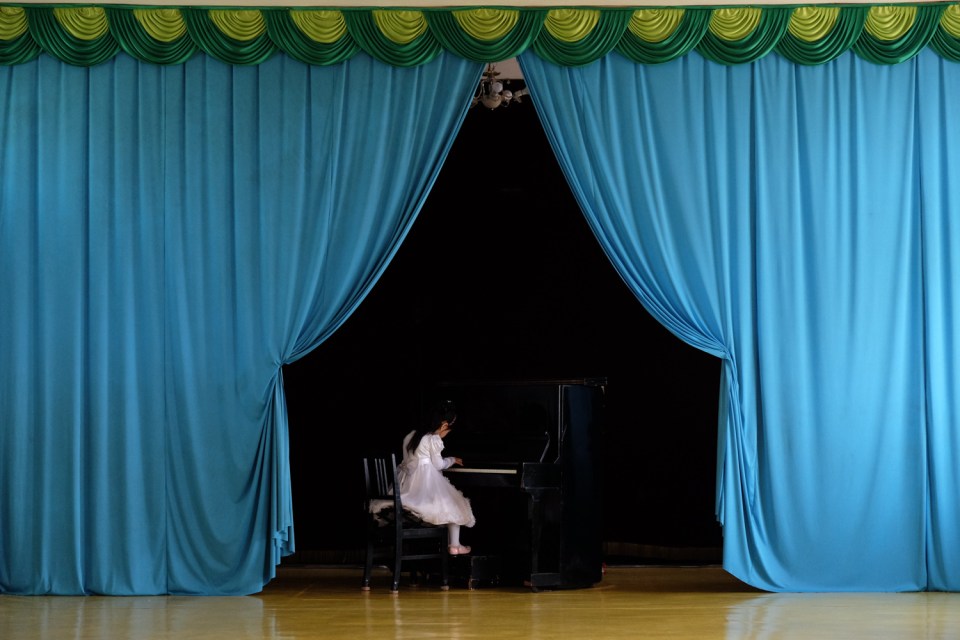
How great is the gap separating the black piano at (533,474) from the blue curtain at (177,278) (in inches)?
40.6

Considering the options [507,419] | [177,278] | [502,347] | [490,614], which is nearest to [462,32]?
[177,278]

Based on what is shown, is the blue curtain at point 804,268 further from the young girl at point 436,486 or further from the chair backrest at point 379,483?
the chair backrest at point 379,483

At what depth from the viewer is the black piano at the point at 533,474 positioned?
A: 21.4 ft

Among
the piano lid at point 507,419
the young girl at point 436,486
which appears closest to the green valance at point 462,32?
the piano lid at point 507,419

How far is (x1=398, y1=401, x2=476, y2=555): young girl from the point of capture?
664cm

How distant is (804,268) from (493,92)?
2194mm

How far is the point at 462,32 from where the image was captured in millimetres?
6547

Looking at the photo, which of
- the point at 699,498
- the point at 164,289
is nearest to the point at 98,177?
the point at 164,289

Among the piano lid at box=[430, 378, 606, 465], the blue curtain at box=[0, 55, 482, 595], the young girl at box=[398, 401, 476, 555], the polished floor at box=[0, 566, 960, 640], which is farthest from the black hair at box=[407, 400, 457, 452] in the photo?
the polished floor at box=[0, 566, 960, 640]

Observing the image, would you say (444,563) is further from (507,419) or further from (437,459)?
(507,419)

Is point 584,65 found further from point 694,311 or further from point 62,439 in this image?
point 62,439

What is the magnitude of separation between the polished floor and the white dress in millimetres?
410

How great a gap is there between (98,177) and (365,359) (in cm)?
231

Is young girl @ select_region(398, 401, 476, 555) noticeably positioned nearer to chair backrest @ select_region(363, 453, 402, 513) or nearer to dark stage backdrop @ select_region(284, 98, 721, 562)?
chair backrest @ select_region(363, 453, 402, 513)
